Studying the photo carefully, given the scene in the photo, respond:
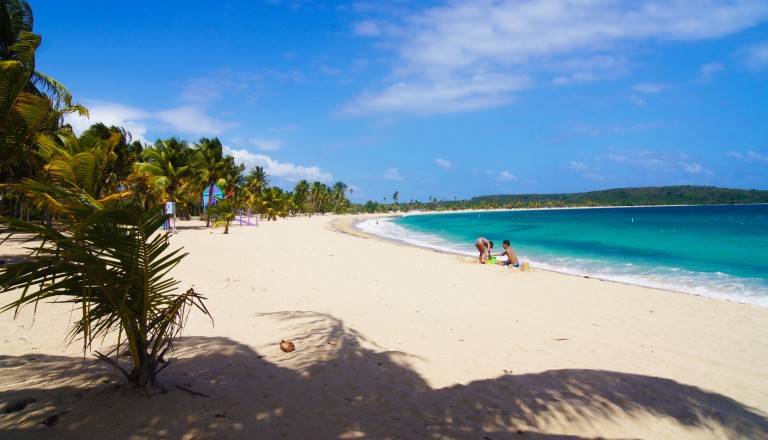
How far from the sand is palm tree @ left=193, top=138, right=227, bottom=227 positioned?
27667 mm

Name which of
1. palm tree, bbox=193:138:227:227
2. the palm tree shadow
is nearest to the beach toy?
the palm tree shadow

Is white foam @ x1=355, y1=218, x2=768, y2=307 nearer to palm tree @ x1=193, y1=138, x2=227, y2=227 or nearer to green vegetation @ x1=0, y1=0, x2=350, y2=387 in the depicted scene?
green vegetation @ x1=0, y1=0, x2=350, y2=387

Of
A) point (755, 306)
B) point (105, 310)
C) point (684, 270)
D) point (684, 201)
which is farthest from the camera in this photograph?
point (684, 201)

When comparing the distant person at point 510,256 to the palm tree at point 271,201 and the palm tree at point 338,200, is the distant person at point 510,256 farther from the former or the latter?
the palm tree at point 338,200

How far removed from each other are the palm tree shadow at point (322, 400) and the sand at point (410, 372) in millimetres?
17

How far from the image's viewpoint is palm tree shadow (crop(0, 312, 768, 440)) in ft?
9.68

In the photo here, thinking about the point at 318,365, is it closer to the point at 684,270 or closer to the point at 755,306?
the point at 755,306

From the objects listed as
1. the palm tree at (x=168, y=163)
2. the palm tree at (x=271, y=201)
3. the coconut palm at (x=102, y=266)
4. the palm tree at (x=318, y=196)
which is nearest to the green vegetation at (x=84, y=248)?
the coconut palm at (x=102, y=266)

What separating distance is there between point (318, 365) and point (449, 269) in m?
8.19

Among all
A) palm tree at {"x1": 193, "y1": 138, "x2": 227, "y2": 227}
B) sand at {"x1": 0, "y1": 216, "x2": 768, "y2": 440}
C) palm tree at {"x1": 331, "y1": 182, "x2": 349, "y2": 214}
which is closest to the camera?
sand at {"x1": 0, "y1": 216, "x2": 768, "y2": 440}

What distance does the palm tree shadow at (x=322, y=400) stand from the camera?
2951mm

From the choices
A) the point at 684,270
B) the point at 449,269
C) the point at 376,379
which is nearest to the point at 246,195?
the point at 449,269

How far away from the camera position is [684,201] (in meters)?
148

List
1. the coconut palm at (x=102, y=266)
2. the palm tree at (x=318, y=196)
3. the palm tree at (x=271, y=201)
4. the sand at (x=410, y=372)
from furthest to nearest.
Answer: the palm tree at (x=318, y=196) → the palm tree at (x=271, y=201) → the sand at (x=410, y=372) → the coconut palm at (x=102, y=266)
